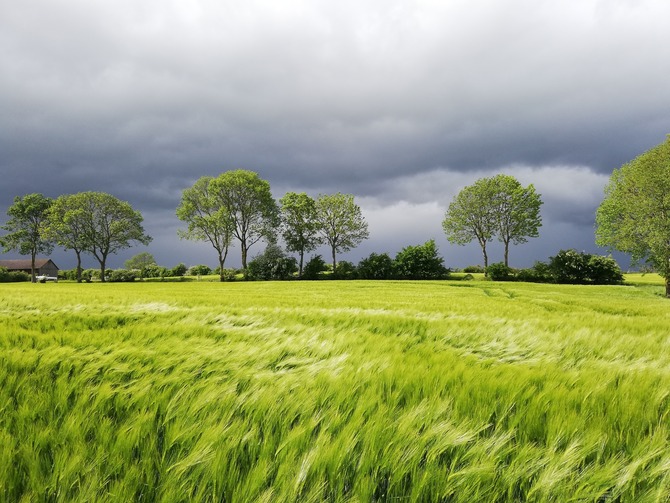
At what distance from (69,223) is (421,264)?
6311cm

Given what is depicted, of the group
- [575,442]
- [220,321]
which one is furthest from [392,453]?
[220,321]

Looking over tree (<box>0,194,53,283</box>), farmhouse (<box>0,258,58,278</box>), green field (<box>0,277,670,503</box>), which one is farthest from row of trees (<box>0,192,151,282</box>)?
green field (<box>0,277,670,503</box>)

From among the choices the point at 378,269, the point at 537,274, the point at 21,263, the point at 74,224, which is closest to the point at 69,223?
the point at 74,224

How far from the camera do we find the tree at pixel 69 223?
56594 mm

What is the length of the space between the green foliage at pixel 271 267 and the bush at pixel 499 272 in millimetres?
34343

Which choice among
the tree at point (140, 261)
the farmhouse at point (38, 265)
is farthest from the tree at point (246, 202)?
the farmhouse at point (38, 265)

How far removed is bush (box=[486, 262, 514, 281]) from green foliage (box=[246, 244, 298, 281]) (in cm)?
3434

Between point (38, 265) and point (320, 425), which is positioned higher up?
point (38, 265)

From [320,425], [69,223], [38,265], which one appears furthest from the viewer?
[38,265]

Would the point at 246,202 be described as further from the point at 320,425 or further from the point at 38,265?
the point at 38,265

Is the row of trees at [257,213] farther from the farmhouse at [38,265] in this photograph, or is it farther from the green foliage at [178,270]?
the farmhouse at [38,265]

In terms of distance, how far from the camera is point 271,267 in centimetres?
5956

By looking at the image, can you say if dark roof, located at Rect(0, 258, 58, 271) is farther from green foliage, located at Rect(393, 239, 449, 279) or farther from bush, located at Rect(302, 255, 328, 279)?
green foliage, located at Rect(393, 239, 449, 279)

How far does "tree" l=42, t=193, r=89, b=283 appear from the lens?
2228 inches
